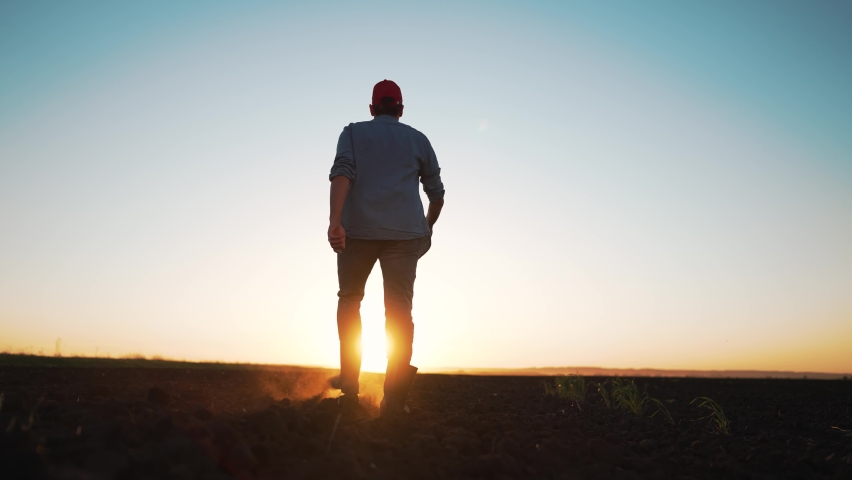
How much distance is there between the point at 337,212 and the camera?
373 centimetres

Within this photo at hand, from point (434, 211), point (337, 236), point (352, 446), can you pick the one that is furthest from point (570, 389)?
point (352, 446)

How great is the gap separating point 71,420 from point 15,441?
1.74 feet

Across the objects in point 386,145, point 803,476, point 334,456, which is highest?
point 386,145

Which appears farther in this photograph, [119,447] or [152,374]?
[152,374]

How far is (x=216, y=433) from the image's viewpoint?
78.8 inches

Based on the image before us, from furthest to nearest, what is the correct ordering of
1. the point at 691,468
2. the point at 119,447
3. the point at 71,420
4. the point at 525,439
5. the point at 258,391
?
the point at 258,391, the point at 525,439, the point at 691,468, the point at 71,420, the point at 119,447

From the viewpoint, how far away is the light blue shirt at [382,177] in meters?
3.85

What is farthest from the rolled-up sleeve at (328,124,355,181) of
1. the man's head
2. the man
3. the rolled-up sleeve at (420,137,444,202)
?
the rolled-up sleeve at (420,137,444,202)

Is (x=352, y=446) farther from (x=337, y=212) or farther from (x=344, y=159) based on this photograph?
(x=344, y=159)

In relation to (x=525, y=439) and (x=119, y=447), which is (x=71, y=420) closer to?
(x=119, y=447)

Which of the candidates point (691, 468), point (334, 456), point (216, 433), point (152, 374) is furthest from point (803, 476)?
point (152, 374)

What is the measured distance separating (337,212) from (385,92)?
106 centimetres

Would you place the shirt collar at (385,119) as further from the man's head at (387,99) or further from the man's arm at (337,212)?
the man's arm at (337,212)

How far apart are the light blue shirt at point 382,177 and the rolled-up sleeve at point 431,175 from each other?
36 millimetres
